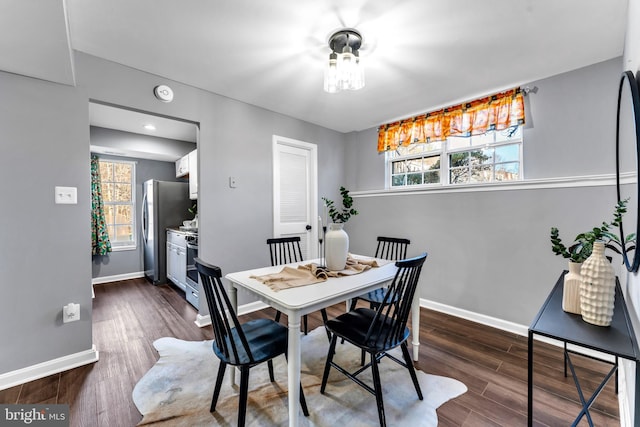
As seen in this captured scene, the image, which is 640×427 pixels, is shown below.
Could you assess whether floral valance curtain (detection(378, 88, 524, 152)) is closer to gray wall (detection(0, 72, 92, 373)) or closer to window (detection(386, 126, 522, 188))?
window (detection(386, 126, 522, 188))

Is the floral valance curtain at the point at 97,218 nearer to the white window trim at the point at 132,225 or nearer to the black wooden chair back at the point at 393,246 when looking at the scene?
the white window trim at the point at 132,225

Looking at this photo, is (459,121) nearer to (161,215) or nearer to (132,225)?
(161,215)

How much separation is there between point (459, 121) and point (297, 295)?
2666mm

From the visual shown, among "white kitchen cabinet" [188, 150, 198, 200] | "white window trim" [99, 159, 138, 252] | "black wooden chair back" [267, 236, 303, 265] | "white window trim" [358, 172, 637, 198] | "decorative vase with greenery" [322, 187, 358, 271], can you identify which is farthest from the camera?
"white window trim" [99, 159, 138, 252]

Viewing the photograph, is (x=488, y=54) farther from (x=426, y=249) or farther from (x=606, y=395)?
(x=606, y=395)

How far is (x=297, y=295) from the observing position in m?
1.46

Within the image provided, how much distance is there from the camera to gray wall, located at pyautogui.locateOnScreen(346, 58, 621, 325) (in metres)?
2.19

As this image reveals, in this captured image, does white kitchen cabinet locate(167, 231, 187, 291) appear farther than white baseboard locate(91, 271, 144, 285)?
No

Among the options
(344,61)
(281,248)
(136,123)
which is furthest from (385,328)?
(136,123)

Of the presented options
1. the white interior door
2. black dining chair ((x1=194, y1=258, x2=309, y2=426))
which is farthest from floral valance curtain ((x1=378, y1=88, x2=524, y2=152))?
black dining chair ((x1=194, y1=258, x2=309, y2=426))

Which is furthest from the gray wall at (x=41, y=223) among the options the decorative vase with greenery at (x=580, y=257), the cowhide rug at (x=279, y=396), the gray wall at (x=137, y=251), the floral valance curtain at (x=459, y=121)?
the floral valance curtain at (x=459, y=121)

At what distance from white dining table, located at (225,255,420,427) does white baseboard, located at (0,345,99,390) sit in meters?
1.37

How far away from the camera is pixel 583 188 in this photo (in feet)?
7.29

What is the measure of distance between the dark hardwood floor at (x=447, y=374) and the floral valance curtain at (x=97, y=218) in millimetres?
1615
